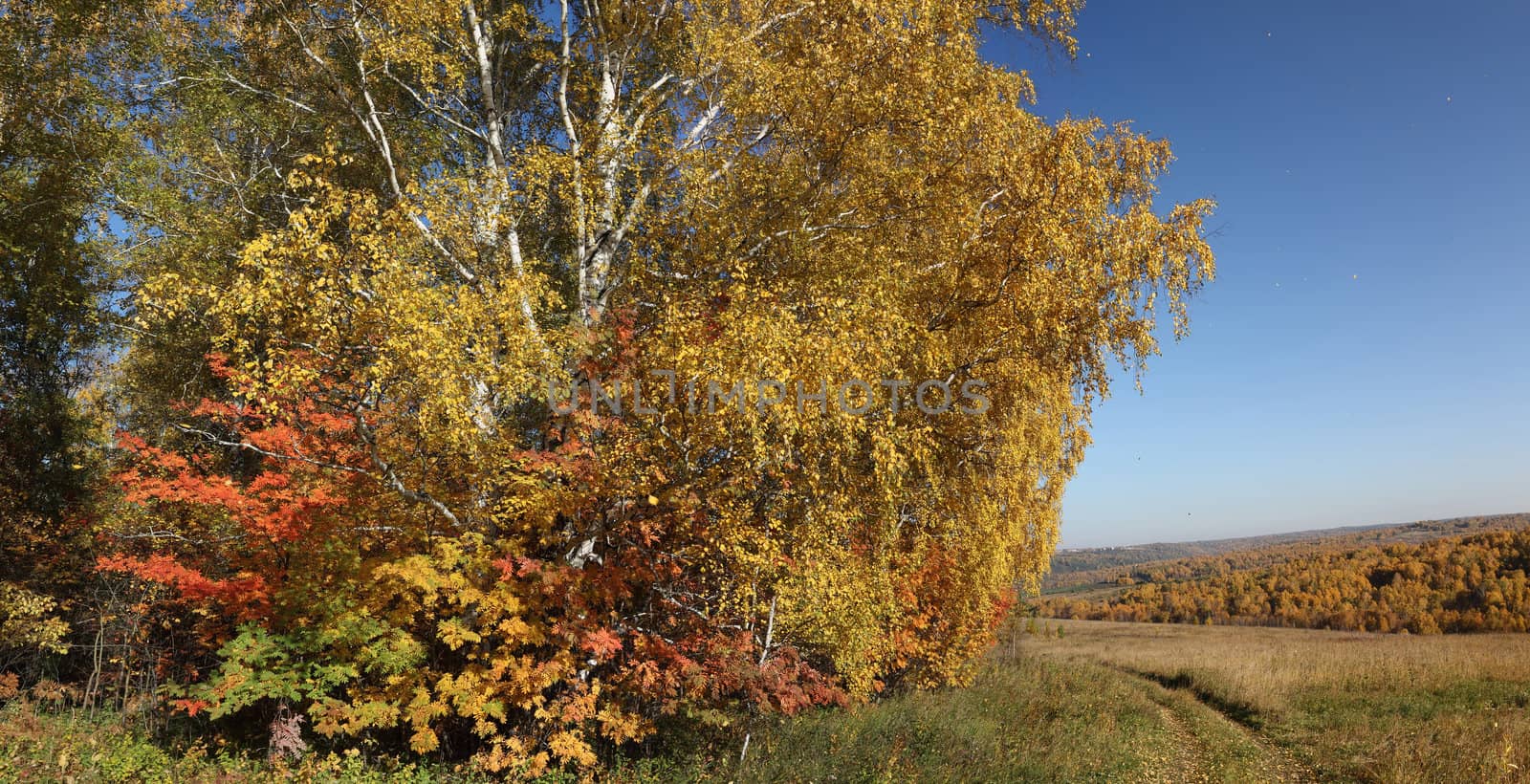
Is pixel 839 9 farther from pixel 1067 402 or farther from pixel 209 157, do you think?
pixel 209 157

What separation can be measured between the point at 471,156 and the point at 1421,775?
1905cm

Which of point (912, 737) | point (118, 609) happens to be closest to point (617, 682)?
point (912, 737)

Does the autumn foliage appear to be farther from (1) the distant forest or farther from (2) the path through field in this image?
(1) the distant forest

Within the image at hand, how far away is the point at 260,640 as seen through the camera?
7.98 m

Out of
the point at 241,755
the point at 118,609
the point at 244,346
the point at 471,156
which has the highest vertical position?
the point at 471,156

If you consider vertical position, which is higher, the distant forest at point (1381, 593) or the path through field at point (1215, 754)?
the path through field at point (1215, 754)

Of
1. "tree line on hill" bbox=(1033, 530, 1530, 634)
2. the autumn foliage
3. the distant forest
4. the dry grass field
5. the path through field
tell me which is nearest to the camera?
the autumn foliage

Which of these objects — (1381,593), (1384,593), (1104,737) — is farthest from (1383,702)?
(1381,593)

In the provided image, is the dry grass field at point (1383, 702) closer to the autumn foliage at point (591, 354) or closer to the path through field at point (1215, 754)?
the path through field at point (1215, 754)

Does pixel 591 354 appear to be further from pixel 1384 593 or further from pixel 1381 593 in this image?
pixel 1381 593

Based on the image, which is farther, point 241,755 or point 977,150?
point 977,150

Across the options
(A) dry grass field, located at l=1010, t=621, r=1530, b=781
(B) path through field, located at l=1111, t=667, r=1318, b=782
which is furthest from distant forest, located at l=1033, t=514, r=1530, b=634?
(B) path through field, located at l=1111, t=667, r=1318, b=782

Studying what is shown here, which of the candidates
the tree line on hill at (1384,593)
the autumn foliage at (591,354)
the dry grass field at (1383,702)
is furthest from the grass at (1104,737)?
the tree line on hill at (1384,593)

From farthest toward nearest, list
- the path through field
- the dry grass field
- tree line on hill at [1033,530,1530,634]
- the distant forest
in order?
the distant forest
tree line on hill at [1033,530,1530,634]
the path through field
the dry grass field
